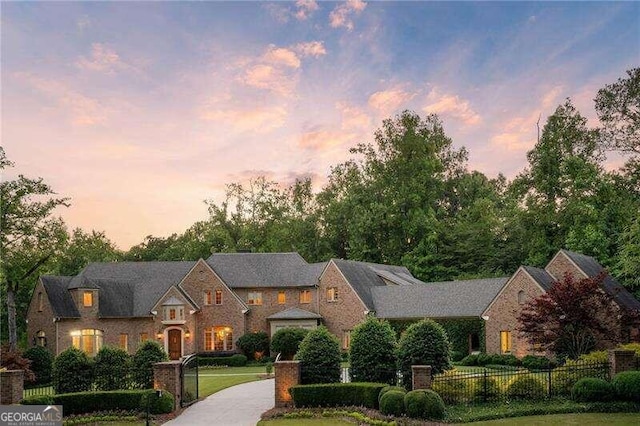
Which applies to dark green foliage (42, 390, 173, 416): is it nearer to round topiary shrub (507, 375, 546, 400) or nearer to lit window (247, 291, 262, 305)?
round topiary shrub (507, 375, 546, 400)

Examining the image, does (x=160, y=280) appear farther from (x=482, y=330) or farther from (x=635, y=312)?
(x=635, y=312)

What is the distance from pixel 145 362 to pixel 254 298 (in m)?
25.2

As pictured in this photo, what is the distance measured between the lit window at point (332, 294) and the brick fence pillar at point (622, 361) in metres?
26.8

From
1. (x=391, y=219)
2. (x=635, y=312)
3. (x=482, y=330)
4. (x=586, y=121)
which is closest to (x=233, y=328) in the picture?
(x=482, y=330)

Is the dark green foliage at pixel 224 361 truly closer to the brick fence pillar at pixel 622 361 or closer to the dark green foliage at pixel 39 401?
the dark green foliage at pixel 39 401

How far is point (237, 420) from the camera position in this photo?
21719 mm

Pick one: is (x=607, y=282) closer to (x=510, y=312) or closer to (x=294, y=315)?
(x=510, y=312)

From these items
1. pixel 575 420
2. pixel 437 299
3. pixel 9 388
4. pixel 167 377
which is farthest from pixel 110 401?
pixel 437 299

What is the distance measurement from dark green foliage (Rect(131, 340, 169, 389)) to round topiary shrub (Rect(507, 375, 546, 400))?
13.7 metres

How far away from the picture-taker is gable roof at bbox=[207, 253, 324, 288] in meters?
50.9

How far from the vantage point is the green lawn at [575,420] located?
19500mm

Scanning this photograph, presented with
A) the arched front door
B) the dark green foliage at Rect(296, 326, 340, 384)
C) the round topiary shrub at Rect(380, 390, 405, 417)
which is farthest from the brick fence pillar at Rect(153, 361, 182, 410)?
the arched front door

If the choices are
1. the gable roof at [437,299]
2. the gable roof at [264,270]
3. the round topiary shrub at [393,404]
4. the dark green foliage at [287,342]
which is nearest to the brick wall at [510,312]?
the gable roof at [437,299]

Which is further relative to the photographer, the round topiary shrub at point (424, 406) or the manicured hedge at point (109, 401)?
the manicured hedge at point (109, 401)
